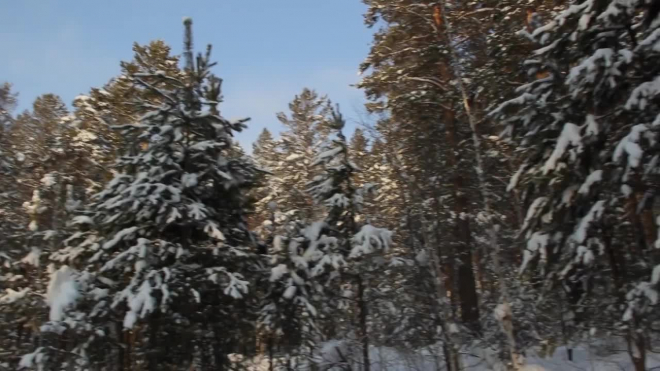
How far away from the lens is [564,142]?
8.91m

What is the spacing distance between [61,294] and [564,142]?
33.1ft

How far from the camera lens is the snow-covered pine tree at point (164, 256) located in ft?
36.3

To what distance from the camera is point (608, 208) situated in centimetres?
888

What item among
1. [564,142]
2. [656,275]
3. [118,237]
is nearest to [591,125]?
[564,142]

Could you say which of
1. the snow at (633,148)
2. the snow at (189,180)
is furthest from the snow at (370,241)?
the snow at (633,148)

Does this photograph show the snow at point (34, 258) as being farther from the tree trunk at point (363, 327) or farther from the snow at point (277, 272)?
the tree trunk at point (363, 327)

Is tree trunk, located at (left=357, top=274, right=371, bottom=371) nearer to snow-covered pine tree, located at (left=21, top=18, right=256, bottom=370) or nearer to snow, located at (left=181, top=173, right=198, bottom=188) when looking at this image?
snow-covered pine tree, located at (left=21, top=18, right=256, bottom=370)

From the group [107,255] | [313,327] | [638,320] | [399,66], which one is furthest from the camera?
[399,66]

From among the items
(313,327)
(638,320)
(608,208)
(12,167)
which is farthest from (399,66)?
(12,167)

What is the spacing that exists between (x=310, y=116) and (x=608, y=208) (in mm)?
26556

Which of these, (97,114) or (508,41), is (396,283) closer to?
(508,41)

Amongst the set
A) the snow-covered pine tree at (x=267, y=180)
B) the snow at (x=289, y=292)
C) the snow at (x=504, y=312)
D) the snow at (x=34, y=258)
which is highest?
the snow-covered pine tree at (x=267, y=180)

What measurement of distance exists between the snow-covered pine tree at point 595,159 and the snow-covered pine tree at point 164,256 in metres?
6.38

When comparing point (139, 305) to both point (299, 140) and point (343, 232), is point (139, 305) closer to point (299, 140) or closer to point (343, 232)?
point (343, 232)
